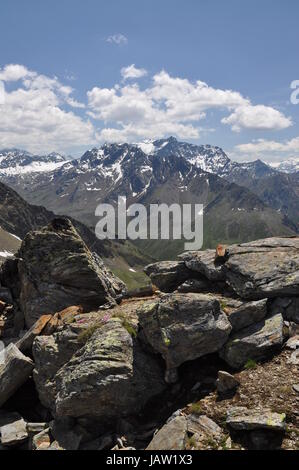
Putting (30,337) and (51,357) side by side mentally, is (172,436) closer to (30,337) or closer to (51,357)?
(51,357)

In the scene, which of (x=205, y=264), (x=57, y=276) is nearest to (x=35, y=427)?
(x=57, y=276)

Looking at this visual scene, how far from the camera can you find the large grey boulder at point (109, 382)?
1948 cm

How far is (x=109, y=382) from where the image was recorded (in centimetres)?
1950

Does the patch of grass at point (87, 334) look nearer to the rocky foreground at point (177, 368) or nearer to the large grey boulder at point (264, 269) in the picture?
the rocky foreground at point (177, 368)

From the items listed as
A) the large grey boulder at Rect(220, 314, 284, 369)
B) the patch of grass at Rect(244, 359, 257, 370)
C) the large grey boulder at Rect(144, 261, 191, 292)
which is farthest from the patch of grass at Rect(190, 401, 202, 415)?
the large grey boulder at Rect(144, 261, 191, 292)

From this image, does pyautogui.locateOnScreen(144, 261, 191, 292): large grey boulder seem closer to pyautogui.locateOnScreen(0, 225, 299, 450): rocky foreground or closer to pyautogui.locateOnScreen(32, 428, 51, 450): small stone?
pyautogui.locateOnScreen(0, 225, 299, 450): rocky foreground

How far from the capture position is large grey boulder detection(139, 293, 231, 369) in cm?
1984

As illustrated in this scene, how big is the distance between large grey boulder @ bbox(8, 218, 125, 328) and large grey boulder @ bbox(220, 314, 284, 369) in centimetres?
1210

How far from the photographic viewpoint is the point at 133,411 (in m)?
19.7

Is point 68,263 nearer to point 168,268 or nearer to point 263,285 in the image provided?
point 168,268

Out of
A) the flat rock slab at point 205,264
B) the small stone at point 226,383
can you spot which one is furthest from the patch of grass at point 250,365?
the flat rock slab at point 205,264

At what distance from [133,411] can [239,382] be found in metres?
5.81

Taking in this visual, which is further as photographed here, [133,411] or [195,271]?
[195,271]
